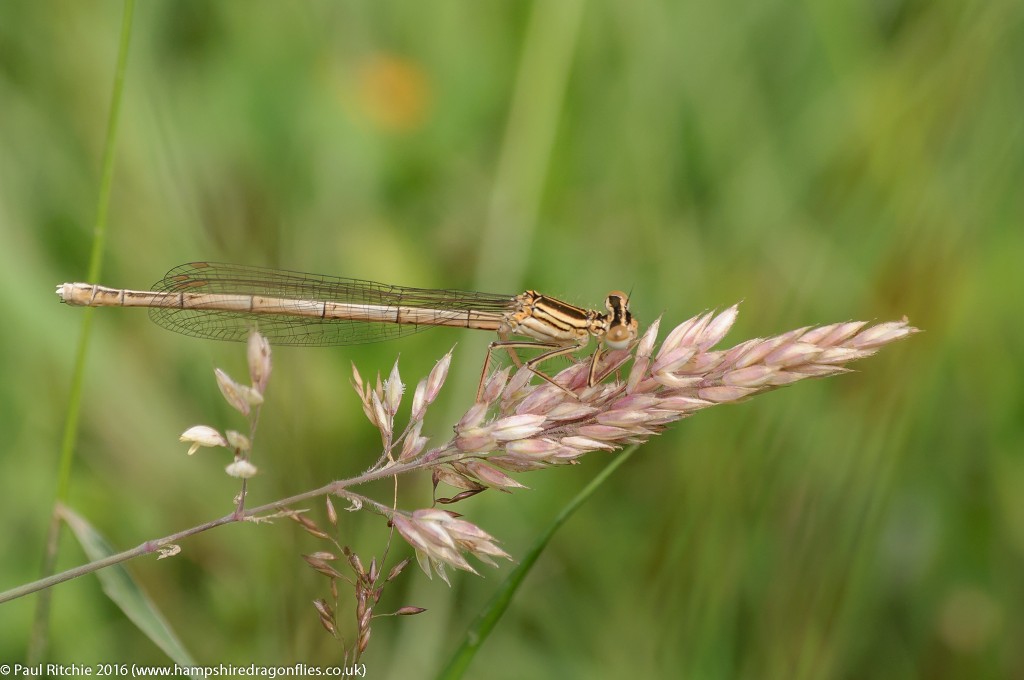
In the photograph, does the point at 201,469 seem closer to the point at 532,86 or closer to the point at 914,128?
the point at 532,86

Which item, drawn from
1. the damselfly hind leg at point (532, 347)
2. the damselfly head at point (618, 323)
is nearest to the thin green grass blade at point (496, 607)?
the damselfly hind leg at point (532, 347)

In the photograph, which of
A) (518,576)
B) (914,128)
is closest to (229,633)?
(518,576)

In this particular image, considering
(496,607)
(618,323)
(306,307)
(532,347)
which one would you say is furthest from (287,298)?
(496,607)

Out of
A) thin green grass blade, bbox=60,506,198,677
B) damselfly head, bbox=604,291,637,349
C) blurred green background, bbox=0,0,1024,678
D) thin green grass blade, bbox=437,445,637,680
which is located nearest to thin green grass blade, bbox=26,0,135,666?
thin green grass blade, bbox=60,506,198,677

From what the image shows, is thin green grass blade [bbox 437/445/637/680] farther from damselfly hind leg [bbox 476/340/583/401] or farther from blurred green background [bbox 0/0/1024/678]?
blurred green background [bbox 0/0/1024/678]

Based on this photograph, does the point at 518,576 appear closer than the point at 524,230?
Yes
